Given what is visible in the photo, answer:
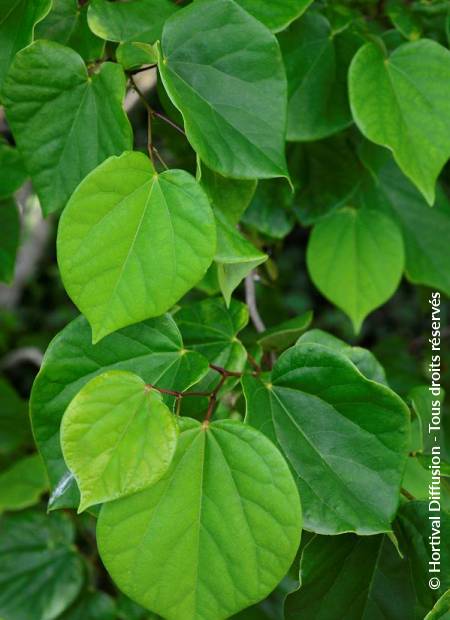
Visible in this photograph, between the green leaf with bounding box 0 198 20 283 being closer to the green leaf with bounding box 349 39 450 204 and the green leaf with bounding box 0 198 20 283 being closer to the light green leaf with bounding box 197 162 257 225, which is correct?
the light green leaf with bounding box 197 162 257 225

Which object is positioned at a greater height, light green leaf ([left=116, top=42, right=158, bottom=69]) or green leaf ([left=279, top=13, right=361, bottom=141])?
light green leaf ([left=116, top=42, right=158, bottom=69])

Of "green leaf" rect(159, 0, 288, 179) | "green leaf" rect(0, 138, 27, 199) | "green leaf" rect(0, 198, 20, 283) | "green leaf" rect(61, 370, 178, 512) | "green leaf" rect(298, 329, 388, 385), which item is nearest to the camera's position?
"green leaf" rect(61, 370, 178, 512)

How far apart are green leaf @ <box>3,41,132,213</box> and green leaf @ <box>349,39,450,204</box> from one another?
10.0 inches

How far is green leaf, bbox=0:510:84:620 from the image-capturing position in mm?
1332

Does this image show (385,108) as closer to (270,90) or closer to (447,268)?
(270,90)

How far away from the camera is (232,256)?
0.67 metres

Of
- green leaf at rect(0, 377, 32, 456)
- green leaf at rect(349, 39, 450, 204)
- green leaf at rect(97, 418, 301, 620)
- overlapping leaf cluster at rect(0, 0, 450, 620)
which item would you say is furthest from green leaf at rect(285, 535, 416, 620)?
green leaf at rect(0, 377, 32, 456)

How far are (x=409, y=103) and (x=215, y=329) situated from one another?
0.32 m

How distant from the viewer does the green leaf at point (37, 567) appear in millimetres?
1332

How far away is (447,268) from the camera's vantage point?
4.28ft

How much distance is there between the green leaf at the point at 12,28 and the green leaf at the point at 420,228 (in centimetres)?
72

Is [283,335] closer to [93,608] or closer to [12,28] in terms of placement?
[12,28]

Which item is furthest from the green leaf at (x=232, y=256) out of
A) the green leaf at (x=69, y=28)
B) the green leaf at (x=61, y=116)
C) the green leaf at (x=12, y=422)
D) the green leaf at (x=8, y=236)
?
the green leaf at (x=12, y=422)

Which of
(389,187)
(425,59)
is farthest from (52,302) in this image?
(425,59)
